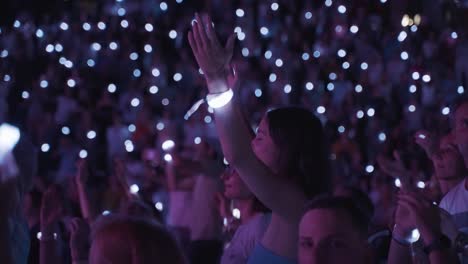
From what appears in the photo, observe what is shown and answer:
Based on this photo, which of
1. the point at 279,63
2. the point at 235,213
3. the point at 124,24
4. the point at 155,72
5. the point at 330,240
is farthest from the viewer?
the point at 124,24

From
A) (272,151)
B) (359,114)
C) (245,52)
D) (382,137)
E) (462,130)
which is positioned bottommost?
(382,137)

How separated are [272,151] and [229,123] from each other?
23cm

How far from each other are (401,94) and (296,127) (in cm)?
854

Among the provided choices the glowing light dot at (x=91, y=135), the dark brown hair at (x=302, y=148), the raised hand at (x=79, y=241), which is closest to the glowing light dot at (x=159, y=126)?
the glowing light dot at (x=91, y=135)

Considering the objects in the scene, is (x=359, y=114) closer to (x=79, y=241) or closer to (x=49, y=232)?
(x=49, y=232)

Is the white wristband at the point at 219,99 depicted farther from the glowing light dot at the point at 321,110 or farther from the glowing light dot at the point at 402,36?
the glowing light dot at the point at 402,36

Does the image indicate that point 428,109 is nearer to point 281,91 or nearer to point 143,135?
point 281,91

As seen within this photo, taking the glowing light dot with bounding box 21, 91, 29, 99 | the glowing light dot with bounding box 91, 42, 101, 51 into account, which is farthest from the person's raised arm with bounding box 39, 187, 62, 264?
the glowing light dot with bounding box 91, 42, 101, 51

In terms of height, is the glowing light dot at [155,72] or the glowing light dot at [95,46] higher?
the glowing light dot at [95,46]

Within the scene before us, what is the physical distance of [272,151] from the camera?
141 inches

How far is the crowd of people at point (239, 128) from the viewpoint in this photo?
3.39 m

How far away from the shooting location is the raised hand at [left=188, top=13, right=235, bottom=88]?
3.37m

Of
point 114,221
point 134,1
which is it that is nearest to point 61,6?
point 134,1

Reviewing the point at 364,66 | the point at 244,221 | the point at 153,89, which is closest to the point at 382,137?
the point at 364,66
